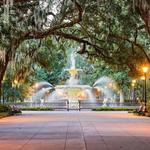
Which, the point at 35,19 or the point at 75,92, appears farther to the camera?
the point at 75,92

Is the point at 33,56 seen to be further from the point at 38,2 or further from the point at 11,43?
the point at 38,2

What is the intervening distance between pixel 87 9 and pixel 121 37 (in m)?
5.79

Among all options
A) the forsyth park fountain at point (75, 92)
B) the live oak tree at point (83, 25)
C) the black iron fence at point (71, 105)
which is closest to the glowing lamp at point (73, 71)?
the forsyth park fountain at point (75, 92)

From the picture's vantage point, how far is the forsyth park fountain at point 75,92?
67.7 m

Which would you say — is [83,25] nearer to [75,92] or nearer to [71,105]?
[71,105]

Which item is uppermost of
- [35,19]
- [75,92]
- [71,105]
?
[35,19]

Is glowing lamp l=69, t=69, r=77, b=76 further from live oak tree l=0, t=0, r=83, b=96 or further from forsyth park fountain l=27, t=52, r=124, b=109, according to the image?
live oak tree l=0, t=0, r=83, b=96

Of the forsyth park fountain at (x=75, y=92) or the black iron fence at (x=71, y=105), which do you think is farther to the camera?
the forsyth park fountain at (x=75, y=92)

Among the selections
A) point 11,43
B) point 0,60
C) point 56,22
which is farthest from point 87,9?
point 0,60

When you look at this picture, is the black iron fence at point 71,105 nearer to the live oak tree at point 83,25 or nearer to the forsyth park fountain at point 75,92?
the forsyth park fountain at point 75,92

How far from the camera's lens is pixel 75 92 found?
224 feet

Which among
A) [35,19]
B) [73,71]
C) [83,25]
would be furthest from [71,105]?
[35,19]

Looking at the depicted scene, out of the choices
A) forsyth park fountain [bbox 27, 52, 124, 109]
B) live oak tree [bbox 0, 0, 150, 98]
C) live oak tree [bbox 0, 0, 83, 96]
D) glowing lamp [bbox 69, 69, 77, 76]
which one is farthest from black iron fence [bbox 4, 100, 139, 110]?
live oak tree [bbox 0, 0, 83, 96]

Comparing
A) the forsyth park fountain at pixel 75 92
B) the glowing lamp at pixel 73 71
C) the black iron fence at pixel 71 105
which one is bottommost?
the black iron fence at pixel 71 105
